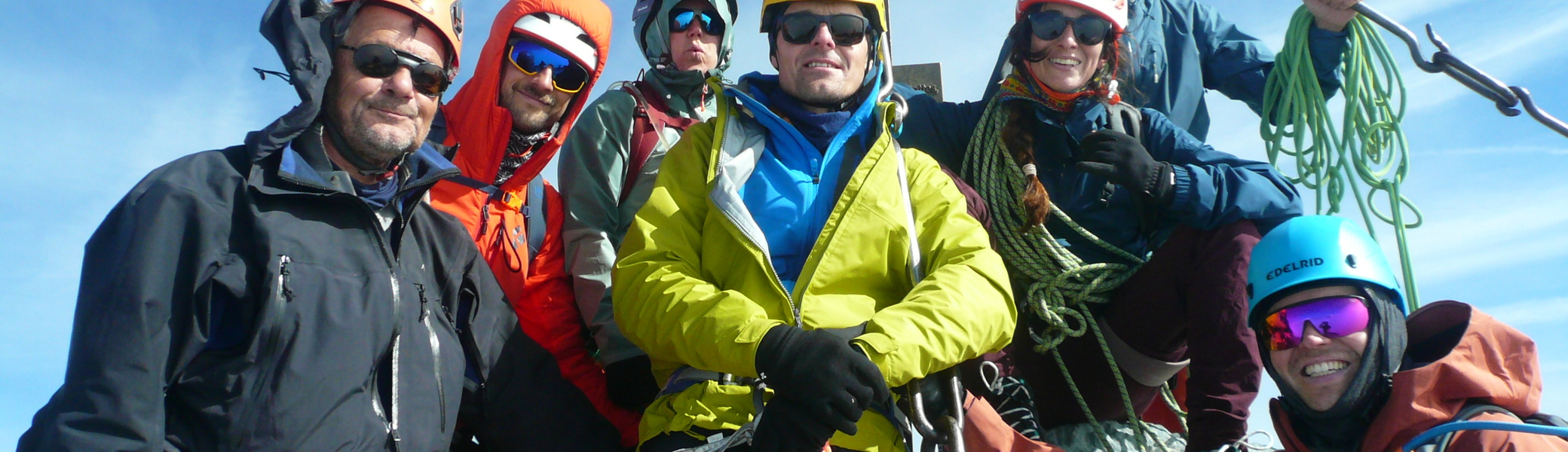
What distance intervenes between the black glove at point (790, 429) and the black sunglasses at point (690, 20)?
7.64ft

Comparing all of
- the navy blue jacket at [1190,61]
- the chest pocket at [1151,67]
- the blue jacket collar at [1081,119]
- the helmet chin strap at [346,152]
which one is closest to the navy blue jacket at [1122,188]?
the blue jacket collar at [1081,119]

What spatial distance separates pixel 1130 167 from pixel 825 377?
65.0 inches

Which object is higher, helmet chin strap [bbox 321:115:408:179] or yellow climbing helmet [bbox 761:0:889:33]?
yellow climbing helmet [bbox 761:0:889:33]

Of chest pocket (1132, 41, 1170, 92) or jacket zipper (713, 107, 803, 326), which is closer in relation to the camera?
jacket zipper (713, 107, 803, 326)

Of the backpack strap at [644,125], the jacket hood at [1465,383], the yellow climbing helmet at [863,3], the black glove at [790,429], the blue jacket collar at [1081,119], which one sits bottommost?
the black glove at [790,429]

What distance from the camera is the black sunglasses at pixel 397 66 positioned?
10.9 feet

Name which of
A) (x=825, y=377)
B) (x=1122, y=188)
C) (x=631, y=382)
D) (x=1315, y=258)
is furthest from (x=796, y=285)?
(x=1122, y=188)

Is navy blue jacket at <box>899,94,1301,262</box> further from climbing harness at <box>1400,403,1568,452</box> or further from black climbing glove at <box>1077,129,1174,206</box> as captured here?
climbing harness at <box>1400,403,1568,452</box>

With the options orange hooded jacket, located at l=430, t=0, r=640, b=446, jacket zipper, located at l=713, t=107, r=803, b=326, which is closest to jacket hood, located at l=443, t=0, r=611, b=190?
orange hooded jacket, located at l=430, t=0, r=640, b=446

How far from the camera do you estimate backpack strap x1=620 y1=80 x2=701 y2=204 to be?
413cm

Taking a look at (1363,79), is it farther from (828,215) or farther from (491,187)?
(491,187)

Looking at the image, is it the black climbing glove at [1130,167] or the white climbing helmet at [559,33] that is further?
the white climbing helmet at [559,33]

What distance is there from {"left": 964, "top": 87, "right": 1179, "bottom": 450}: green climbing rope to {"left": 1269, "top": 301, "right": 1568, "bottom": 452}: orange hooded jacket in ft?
3.28

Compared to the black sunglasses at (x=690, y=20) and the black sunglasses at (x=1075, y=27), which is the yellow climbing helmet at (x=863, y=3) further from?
the black sunglasses at (x=690, y=20)
